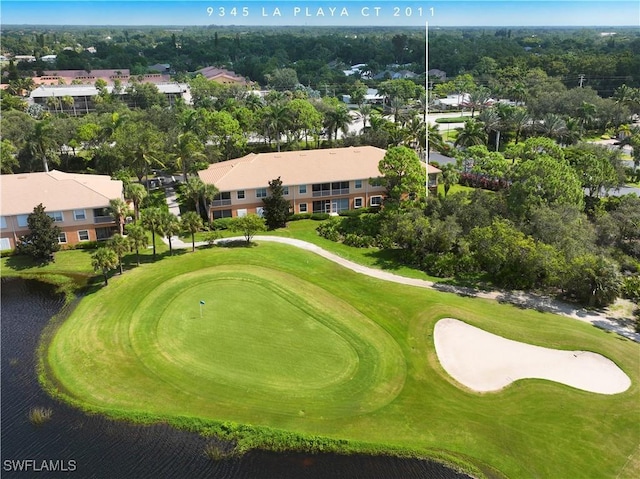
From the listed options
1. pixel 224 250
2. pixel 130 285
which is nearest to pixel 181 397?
pixel 130 285

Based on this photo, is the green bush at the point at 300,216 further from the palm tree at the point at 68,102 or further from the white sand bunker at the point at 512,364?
the palm tree at the point at 68,102

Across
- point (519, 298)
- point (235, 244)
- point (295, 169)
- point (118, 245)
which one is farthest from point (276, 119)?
point (519, 298)

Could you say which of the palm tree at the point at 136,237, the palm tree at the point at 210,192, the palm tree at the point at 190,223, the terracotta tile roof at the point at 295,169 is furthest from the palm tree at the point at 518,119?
the palm tree at the point at 136,237

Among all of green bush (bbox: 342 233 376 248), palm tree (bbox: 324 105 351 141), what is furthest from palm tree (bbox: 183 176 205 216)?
palm tree (bbox: 324 105 351 141)

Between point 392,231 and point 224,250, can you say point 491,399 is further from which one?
point 224,250

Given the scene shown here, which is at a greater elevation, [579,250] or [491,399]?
[579,250]

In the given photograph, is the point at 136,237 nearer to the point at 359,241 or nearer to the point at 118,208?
the point at 118,208
